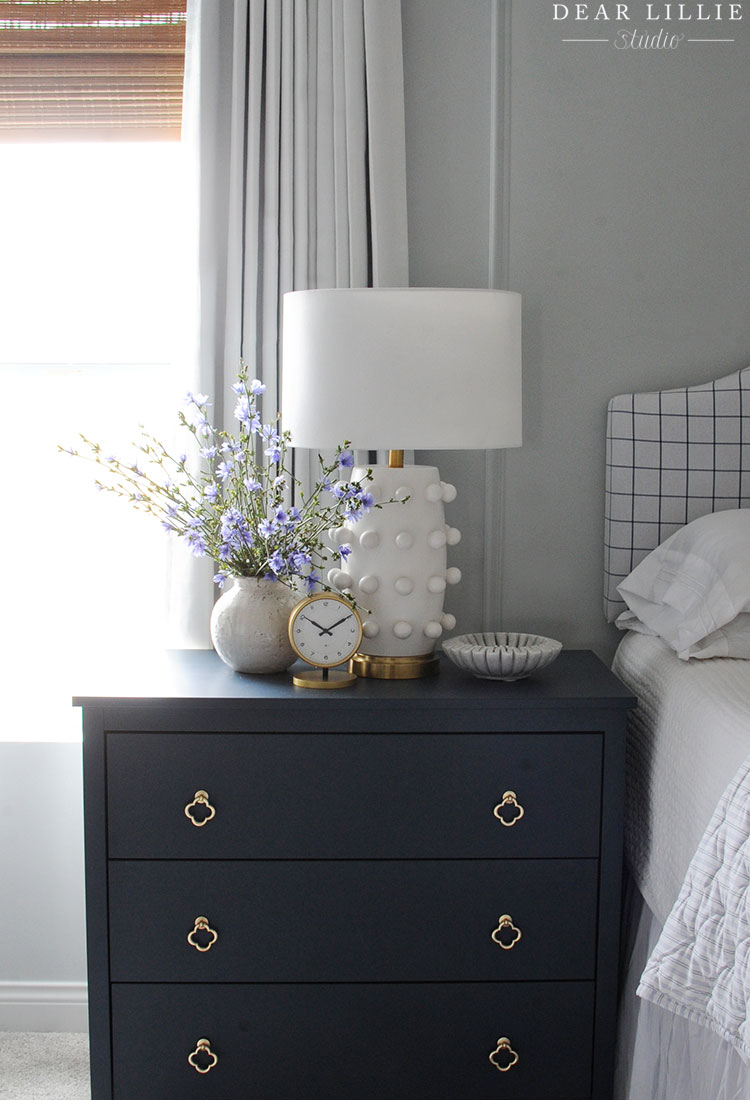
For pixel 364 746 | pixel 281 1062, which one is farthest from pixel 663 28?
pixel 281 1062

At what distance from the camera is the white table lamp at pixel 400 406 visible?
1.76 m

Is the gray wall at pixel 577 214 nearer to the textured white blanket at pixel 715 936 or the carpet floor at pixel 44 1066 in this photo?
the textured white blanket at pixel 715 936

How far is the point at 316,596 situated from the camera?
182 cm

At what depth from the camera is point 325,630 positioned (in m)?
1.83

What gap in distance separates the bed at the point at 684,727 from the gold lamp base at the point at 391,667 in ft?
1.36

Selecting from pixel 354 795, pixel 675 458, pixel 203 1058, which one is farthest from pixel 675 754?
pixel 203 1058

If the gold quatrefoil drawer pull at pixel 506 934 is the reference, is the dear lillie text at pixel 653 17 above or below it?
above

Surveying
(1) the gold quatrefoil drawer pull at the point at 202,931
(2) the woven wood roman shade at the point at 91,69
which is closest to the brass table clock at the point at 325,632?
(1) the gold quatrefoil drawer pull at the point at 202,931

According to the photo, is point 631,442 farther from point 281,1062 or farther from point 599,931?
point 281,1062

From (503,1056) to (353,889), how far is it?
40 cm

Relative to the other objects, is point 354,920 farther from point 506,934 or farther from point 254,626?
point 254,626

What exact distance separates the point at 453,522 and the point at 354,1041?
1.03m

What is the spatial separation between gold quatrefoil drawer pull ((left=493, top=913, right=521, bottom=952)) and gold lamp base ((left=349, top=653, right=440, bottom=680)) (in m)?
0.44

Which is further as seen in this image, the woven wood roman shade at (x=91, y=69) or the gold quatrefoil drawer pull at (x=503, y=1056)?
the woven wood roman shade at (x=91, y=69)
